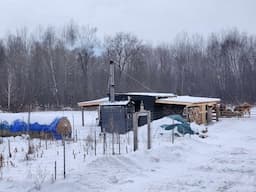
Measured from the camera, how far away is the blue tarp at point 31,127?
18.5 m

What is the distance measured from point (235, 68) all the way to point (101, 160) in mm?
54056

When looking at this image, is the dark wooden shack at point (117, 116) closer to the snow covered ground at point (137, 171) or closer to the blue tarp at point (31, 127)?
the blue tarp at point (31, 127)

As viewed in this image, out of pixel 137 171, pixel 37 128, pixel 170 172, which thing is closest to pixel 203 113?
pixel 37 128

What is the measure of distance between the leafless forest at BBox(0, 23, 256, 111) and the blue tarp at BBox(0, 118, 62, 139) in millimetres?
30256

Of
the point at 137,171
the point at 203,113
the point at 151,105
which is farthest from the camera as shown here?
the point at 203,113

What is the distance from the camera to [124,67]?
6184cm

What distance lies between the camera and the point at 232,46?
2419 inches

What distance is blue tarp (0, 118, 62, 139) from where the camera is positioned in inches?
729

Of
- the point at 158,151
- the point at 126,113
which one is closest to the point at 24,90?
the point at 126,113

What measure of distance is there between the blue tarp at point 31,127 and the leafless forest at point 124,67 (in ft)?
99.3

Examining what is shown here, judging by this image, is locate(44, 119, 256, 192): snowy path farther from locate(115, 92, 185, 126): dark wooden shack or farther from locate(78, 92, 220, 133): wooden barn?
locate(115, 92, 185, 126): dark wooden shack

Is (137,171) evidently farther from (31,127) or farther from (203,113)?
(203,113)

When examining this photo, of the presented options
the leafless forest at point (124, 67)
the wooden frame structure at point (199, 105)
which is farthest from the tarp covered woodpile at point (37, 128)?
the leafless forest at point (124, 67)

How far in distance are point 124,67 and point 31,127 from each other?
43.7 m
